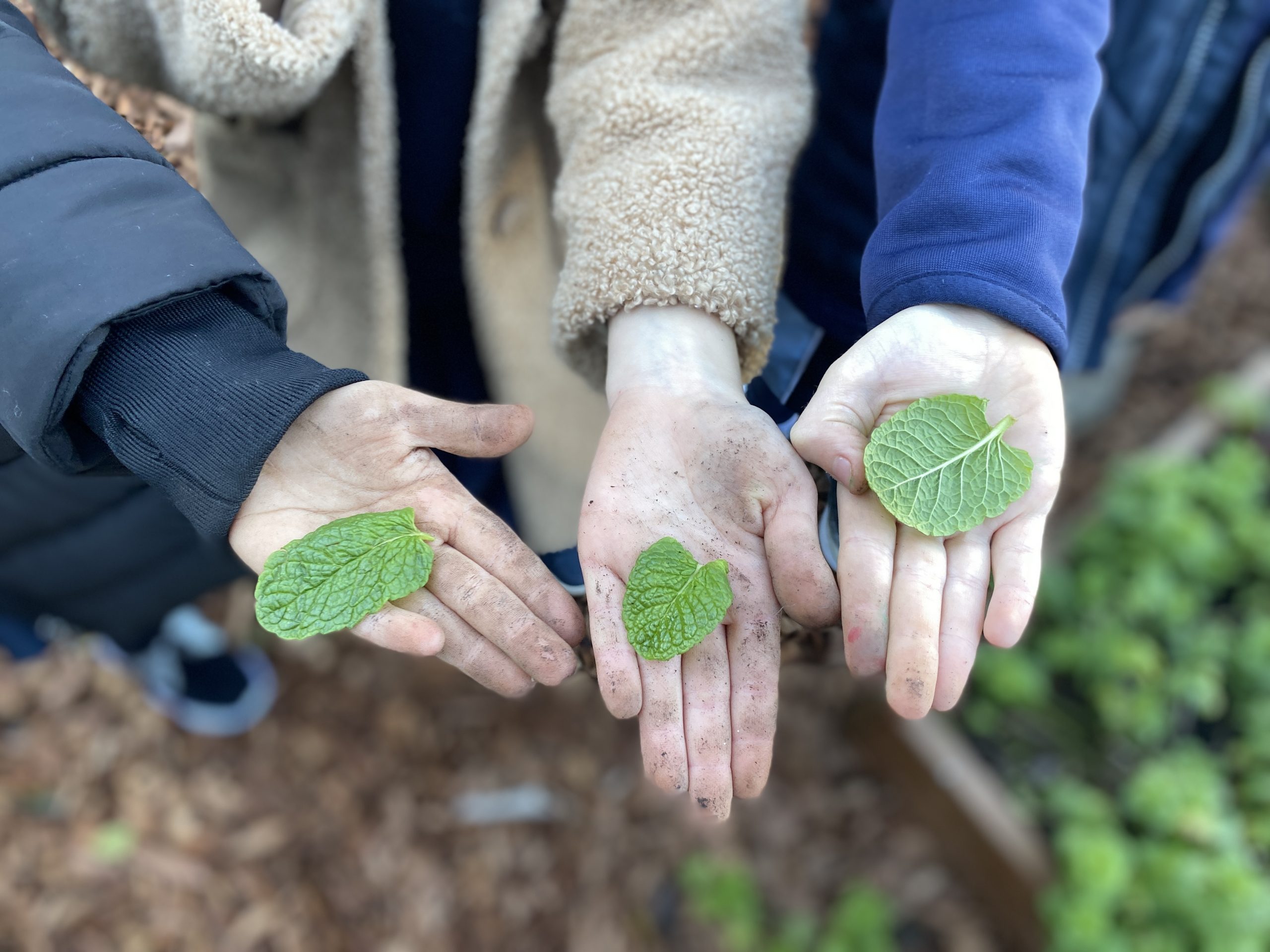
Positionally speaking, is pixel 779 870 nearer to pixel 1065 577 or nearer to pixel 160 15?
pixel 1065 577

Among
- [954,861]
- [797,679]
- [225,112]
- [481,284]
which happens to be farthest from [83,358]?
[954,861]

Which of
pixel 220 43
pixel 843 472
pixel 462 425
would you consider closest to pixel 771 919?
pixel 843 472

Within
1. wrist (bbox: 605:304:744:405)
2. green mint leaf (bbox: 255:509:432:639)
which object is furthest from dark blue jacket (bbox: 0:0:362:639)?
wrist (bbox: 605:304:744:405)

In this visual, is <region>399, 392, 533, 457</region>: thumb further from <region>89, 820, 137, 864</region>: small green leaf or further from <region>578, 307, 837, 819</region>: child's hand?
<region>89, 820, 137, 864</region>: small green leaf

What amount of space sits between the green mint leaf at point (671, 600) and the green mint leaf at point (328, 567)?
0.32 metres

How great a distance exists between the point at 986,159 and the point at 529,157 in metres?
0.83

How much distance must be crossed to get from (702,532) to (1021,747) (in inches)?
74.3

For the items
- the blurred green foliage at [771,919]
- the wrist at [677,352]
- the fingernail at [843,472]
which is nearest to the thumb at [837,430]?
the fingernail at [843,472]

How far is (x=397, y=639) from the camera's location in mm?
1274

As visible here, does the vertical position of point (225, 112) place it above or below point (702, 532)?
above

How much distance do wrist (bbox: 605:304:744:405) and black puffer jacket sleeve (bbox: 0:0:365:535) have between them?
48 centimetres

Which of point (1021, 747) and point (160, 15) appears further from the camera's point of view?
point (1021, 747)

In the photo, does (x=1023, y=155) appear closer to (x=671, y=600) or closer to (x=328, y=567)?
(x=671, y=600)

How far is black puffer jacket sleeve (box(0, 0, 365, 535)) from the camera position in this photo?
1.16 metres
